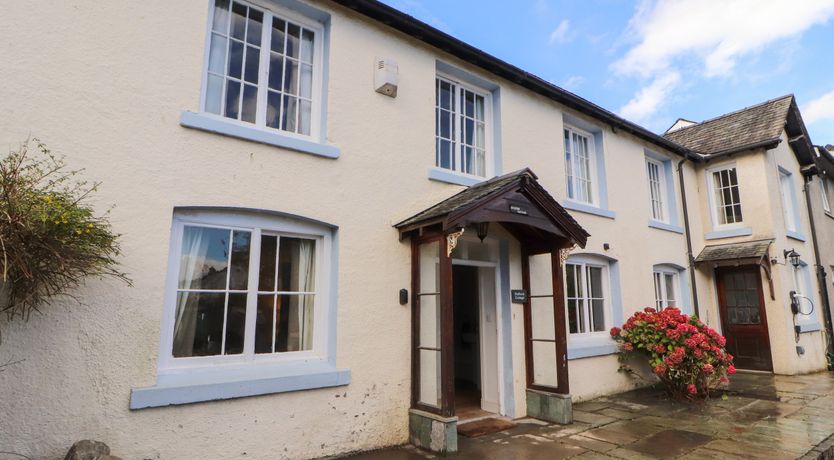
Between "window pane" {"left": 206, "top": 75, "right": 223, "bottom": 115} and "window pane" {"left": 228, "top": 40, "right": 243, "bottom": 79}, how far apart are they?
185 mm

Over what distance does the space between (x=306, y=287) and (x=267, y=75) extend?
2.56 m

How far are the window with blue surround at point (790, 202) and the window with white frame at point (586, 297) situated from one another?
7.38m

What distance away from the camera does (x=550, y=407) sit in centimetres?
696

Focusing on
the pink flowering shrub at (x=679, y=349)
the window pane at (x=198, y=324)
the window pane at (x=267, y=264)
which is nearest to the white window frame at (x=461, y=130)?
the window pane at (x=267, y=264)

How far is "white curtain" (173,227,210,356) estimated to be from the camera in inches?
186

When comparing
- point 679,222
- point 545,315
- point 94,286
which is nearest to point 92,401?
point 94,286

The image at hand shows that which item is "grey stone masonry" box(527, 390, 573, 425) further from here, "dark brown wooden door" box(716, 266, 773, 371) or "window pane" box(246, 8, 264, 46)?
"dark brown wooden door" box(716, 266, 773, 371)

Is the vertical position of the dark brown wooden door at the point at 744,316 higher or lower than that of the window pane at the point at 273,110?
lower

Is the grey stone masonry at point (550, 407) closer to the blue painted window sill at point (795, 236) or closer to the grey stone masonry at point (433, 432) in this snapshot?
the grey stone masonry at point (433, 432)

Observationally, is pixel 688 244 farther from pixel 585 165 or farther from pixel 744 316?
pixel 585 165

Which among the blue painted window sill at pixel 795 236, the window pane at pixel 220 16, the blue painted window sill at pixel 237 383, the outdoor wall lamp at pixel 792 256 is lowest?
the blue painted window sill at pixel 237 383

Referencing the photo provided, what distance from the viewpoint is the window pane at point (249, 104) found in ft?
17.9

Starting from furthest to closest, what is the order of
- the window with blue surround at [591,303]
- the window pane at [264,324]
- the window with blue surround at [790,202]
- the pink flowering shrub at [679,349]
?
the window with blue surround at [790,202], the window with blue surround at [591,303], the pink flowering shrub at [679,349], the window pane at [264,324]

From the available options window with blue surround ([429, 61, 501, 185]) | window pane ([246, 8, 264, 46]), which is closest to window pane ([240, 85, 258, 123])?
window pane ([246, 8, 264, 46])
